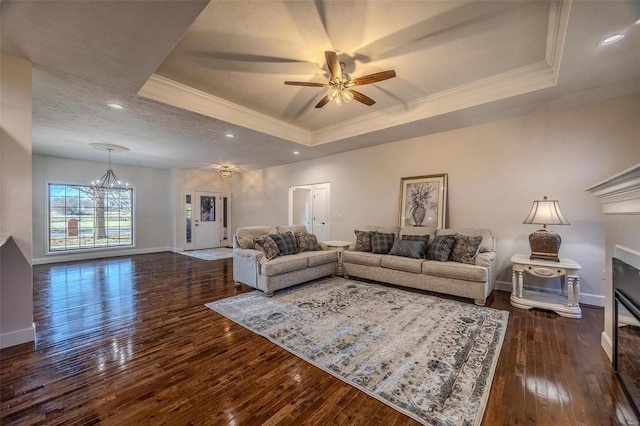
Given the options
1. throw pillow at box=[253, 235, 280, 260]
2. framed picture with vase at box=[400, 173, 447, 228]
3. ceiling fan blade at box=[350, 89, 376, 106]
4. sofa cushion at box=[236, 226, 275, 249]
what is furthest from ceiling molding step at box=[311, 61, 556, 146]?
throw pillow at box=[253, 235, 280, 260]

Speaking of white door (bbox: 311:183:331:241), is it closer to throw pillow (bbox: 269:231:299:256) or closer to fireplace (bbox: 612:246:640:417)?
throw pillow (bbox: 269:231:299:256)

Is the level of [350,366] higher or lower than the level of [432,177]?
lower

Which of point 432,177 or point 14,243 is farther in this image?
point 432,177

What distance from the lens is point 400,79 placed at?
3.36 meters

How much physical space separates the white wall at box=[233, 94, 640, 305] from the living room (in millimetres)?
12

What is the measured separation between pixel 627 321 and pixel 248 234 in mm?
4212

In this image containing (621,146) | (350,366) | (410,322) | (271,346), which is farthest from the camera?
(621,146)

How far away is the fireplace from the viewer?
163 centimetres

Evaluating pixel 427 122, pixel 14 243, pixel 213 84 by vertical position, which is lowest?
pixel 14 243

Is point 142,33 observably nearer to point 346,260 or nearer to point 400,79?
point 400,79

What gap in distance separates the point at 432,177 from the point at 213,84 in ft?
12.7

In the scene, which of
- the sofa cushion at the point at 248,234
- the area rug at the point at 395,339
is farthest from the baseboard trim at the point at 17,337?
the sofa cushion at the point at 248,234

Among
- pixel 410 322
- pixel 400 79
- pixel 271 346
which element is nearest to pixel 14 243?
pixel 271 346

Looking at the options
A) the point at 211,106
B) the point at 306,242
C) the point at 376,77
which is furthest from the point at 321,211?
the point at 376,77
